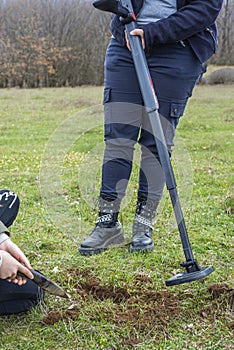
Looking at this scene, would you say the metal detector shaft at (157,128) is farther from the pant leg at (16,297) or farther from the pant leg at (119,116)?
the pant leg at (16,297)

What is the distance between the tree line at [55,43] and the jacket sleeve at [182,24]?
64.6ft

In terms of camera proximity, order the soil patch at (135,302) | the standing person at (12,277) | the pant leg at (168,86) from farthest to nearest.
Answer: the pant leg at (168,86), the soil patch at (135,302), the standing person at (12,277)

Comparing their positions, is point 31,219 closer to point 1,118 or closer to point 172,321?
point 172,321

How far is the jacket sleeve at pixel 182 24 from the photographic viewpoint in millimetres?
3086

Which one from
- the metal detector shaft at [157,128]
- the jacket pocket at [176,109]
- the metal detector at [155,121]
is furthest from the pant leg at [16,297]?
the jacket pocket at [176,109]

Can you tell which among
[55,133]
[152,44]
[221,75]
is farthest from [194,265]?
[221,75]

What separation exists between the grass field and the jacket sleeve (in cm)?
139

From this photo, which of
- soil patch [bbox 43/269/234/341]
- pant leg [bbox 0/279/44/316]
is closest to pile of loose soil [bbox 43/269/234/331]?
soil patch [bbox 43/269/234/341]

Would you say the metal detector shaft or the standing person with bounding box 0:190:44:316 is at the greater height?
the metal detector shaft

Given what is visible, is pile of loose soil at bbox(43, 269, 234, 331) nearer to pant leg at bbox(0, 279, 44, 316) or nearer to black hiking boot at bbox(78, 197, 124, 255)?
pant leg at bbox(0, 279, 44, 316)

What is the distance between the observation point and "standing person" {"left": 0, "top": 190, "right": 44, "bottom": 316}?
7.84 feet

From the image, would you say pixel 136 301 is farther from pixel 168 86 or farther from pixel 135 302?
pixel 168 86

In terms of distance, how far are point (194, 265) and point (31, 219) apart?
72.6 inches

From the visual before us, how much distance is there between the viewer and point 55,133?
9.97 m
